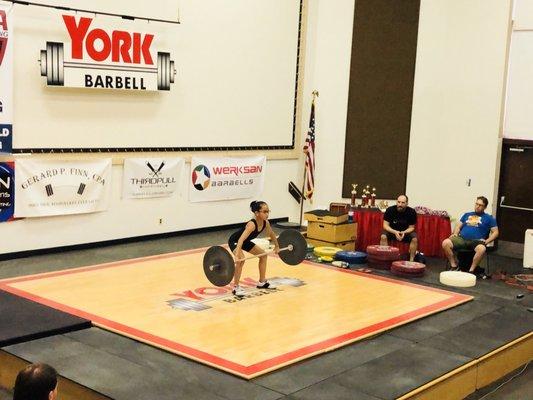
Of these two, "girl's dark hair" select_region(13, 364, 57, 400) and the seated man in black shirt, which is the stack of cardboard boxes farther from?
"girl's dark hair" select_region(13, 364, 57, 400)

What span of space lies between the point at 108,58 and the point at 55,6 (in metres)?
1.07

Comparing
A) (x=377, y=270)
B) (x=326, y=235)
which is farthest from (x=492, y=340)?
(x=326, y=235)

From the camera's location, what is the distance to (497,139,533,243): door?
508 inches

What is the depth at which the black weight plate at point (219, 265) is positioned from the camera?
8.26 metres

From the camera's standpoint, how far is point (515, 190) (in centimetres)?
1305

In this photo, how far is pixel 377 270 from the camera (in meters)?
10.7

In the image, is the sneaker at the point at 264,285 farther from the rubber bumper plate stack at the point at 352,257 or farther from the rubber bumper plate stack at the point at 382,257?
the rubber bumper plate stack at the point at 382,257

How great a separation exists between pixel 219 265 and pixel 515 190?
6.90 meters

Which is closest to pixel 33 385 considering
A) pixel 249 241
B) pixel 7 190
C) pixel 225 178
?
pixel 249 241

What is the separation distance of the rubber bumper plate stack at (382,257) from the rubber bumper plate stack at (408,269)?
0.24m

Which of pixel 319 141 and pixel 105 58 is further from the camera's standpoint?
pixel 319 141

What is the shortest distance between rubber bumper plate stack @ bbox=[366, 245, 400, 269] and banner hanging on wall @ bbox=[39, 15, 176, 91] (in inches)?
169

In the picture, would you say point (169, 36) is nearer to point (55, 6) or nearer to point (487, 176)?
point (55, 6)

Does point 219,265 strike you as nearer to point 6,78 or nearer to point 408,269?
point 408,269
